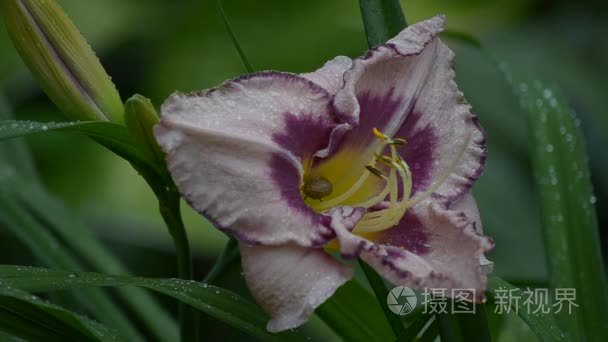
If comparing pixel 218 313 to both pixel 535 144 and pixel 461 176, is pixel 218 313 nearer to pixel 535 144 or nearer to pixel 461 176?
pixel 461 176

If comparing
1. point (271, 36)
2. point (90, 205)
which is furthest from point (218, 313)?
point (271, 36)

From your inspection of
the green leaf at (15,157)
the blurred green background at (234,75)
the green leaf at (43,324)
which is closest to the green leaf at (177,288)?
the green leaf at (43,324)

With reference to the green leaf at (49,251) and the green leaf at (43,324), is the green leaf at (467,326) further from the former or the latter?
the green leaf at (49,251)

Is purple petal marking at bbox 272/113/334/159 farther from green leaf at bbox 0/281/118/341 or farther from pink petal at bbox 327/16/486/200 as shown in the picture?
green leaf at bbox 0/281/118/341

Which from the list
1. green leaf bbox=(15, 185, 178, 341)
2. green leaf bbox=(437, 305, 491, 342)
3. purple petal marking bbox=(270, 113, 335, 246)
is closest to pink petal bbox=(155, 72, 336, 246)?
purple petal marking bbox=(270, 113, 335, 246)

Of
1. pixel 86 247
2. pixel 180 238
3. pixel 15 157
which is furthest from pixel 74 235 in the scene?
pixel 180 238

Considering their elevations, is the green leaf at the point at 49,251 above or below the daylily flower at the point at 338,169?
below

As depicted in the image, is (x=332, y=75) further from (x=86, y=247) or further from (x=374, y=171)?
(x=86, y=247)

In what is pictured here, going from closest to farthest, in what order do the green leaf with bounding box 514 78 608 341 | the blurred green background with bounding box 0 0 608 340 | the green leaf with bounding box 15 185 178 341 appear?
the green leaf with bounding box 514 78 608 341 < the green leaf with bounding box 15 185 178 341 < the blurred green background with bounding box 0 0 608 340
